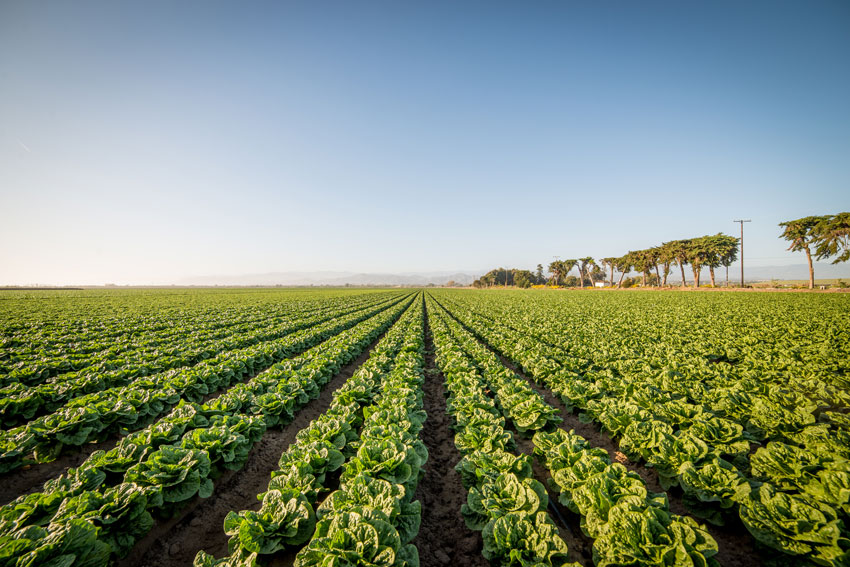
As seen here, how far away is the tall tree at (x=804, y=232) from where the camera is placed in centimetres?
4509

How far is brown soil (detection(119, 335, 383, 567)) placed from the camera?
3.85 m

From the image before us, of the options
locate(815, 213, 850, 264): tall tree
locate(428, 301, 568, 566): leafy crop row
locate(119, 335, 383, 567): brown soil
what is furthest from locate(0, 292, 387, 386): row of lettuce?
locate(815, 213, 850, 264): tall tree

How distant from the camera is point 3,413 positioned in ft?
21.8

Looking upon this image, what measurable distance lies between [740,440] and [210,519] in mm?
8478

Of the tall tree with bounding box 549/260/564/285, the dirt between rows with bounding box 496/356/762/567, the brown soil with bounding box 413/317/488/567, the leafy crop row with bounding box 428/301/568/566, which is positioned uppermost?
the tall tree with bounding box 549/260/564/285

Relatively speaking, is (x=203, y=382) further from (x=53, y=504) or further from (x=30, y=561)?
(x=30, y=561)

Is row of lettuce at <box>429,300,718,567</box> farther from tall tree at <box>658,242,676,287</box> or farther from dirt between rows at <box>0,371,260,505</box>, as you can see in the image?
tall tree at <box>658,242,676,287</box>

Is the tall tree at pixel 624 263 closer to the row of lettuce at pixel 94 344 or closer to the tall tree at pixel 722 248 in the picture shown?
the tall tree at pixel 722 248

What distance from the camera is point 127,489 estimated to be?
12.3 ft

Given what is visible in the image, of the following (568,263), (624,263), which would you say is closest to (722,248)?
(624,263)

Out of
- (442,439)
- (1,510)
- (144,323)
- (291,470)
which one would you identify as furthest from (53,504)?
(144,323)

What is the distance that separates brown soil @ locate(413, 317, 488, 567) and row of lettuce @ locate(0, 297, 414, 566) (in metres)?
1.96

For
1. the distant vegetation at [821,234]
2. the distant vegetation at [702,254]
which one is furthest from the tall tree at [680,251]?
the distant vegetation at [821,234]

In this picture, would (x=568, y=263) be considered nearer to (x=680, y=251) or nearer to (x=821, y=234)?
(x=680, y=251)
